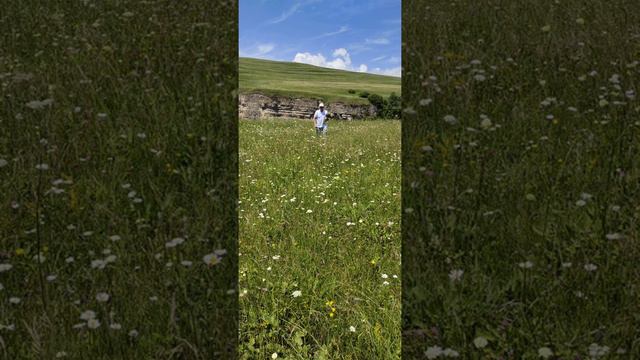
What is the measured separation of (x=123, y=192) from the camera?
3.39m

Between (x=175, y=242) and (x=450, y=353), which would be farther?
(x=175, y=242)

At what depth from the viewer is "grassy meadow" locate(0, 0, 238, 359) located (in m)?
2.54

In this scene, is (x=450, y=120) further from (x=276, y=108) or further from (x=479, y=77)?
(x=276, y=108)

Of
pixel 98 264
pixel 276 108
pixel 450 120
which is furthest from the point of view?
pixel 276 108

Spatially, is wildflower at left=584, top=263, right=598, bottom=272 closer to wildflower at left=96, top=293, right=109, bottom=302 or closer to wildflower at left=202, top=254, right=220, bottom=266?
wildflower at left=202, top=254, right=220, bottom=266

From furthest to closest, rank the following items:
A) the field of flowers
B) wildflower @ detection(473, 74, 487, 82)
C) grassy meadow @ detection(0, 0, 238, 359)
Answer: wildflower @ detection(473, 74, 487, 82) < the field of flowers < grassy meadow @ detection(0, 0, 238, 359)

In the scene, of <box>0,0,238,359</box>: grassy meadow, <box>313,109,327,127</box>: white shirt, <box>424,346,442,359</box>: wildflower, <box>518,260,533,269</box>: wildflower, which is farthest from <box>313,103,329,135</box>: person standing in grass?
<box>424,346,442,359</box>: wildflower

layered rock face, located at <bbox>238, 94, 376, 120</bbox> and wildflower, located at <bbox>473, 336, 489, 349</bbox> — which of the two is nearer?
wildflower, located at <bbox>473, 336, 489, 349</bbox>

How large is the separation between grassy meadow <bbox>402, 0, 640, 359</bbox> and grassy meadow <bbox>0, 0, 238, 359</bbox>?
3.95 ft

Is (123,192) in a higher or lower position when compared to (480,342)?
higher

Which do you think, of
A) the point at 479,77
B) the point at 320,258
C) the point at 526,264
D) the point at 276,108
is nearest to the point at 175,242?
the point at 320,258

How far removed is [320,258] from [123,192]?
1.43 metres

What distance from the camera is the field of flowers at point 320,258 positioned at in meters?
2.70

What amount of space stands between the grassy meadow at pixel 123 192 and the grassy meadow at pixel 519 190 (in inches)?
47.4
